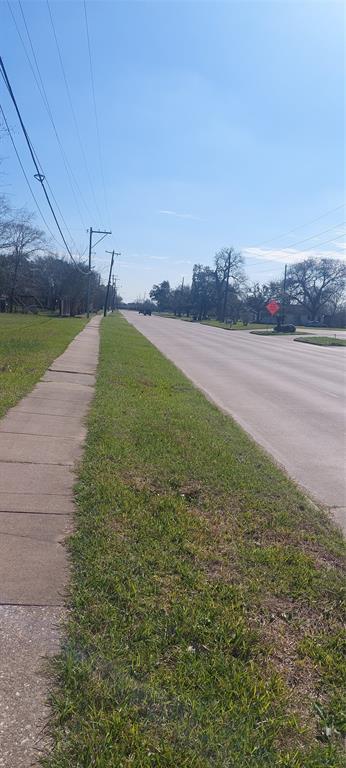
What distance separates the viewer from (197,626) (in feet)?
10.2

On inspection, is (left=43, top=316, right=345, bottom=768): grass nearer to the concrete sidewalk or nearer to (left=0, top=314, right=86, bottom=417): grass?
the concrete sidewalk

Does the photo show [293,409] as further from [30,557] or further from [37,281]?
[37,281]

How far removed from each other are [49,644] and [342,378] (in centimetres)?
1682

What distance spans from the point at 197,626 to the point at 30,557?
51.7 inches

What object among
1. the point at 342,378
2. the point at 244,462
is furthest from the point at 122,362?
the point at 244,462

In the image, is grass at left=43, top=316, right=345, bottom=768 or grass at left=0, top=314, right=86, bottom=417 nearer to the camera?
grass at left=43, top=316, right=345, bottom=768

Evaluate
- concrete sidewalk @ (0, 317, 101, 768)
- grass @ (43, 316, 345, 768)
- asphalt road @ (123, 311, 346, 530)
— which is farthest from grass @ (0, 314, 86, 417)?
grass @ (43, 316, 345, 768)

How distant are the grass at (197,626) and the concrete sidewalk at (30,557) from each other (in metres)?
0.10

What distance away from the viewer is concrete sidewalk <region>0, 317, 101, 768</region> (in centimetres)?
242

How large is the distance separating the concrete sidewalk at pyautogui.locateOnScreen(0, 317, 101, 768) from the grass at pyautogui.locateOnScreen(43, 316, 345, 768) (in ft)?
0.33

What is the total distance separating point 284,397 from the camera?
13.5 metres

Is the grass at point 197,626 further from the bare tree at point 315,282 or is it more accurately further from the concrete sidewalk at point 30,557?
the bare tree at point 315,282

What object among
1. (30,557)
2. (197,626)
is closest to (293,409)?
(30,557)

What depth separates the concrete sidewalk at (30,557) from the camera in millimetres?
2418
